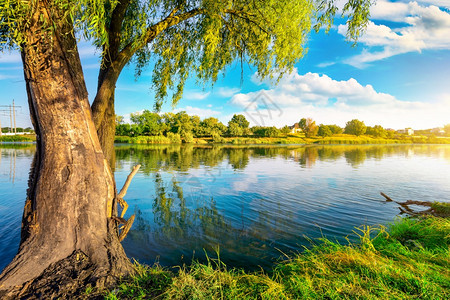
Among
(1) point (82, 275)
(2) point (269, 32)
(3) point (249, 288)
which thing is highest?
(2) point (269, 32)

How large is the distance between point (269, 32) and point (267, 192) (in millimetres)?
6642

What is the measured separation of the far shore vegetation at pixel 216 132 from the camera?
75.2m

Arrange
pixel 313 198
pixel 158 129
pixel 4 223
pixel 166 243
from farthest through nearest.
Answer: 1. pixel 158 129
2. pixel 313 198
3. pixel 4 223
4. pixel 166 243

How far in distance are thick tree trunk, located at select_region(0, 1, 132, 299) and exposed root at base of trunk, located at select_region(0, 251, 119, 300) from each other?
0.01 metres

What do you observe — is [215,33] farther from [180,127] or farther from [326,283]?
[180,127]

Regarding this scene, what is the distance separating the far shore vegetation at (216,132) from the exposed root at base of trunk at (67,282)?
64292 millimetres

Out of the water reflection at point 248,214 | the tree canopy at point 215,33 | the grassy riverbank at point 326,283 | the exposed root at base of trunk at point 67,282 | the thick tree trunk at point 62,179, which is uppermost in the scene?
the tree canopy at point 215,33

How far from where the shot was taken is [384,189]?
1123 cm

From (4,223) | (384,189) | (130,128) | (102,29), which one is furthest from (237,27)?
(130,128)

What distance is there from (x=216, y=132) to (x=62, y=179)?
81.6m

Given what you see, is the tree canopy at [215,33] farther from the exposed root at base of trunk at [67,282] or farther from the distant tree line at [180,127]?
the distant tree line at [180,127]

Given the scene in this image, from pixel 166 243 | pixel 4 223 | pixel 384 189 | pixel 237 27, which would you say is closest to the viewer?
pixel 166 243

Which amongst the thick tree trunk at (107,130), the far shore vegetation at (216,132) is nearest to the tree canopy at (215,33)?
the thick tree trunk at (107,130)

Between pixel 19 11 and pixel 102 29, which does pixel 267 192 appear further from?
pixel 19 11
